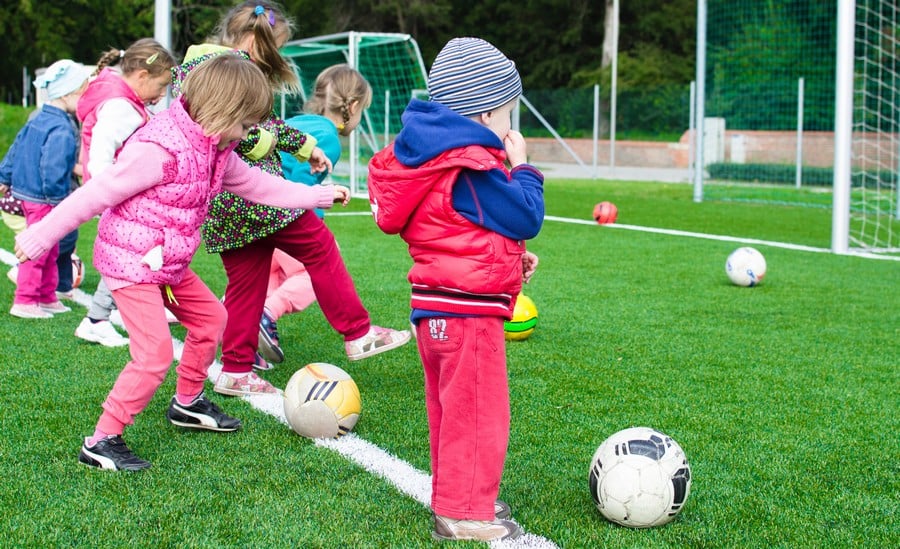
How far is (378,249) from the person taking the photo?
10.7 metres

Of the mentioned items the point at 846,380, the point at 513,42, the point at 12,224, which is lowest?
the point at 846,380

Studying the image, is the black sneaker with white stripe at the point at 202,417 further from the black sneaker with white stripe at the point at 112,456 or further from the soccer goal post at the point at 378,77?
the soccer goal post at the point at 378,77

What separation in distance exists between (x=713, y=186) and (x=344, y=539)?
20182 mm

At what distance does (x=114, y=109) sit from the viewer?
546cm


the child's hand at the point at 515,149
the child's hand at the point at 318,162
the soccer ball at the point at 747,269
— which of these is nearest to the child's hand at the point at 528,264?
the child's hand at the point at 515,149

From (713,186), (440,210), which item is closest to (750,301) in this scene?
(440,210)

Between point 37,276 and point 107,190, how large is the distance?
360cm

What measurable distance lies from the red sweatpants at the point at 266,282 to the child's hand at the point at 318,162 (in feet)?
0.76

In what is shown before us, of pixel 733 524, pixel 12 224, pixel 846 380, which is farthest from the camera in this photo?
pixel 12 224

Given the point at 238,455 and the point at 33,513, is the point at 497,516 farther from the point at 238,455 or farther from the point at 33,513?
the point at 33,513

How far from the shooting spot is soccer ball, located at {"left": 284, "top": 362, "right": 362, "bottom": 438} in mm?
4160

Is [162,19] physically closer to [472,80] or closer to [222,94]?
[222,94]

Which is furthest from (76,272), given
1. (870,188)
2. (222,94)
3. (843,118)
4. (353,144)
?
(870,188)

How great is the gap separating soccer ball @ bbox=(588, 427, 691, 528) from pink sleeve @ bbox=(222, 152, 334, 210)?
5.50 feet
